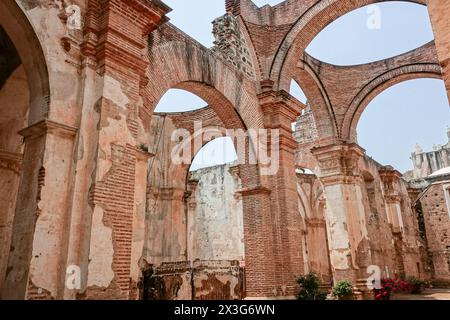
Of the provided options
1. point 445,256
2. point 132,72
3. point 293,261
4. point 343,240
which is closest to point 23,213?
point 132,72

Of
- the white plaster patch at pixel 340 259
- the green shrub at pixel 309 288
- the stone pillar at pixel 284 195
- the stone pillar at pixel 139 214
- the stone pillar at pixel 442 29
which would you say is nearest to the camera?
Result: the stone pillar at pixel 442 29

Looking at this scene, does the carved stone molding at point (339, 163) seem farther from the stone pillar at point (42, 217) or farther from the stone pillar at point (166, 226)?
the stone pillar at point (42, 217)

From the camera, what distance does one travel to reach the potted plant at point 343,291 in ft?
31.3

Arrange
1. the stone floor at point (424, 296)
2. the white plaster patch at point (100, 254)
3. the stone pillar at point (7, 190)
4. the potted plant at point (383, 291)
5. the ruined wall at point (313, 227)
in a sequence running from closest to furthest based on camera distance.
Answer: the white plaster patch at point (100, 254) < the stone pillar at point (7, 190) < the potted plant at point (383, 291) < the stone floor at point (424, 296) < the ruined wall at point (313, 227)

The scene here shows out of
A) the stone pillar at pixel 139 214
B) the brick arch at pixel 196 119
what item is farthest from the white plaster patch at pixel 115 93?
the brick arch at pixel 196 119

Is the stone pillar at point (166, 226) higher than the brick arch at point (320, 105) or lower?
lower

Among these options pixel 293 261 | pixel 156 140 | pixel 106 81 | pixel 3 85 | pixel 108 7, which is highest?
pixel 156 140

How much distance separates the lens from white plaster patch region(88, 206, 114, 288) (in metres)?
4.22

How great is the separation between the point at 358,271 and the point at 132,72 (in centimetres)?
877

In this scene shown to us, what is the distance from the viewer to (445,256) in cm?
1975

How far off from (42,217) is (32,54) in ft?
6.63

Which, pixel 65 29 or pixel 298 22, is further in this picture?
pixel 298 22

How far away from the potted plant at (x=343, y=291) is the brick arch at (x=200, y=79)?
15.6 ft
